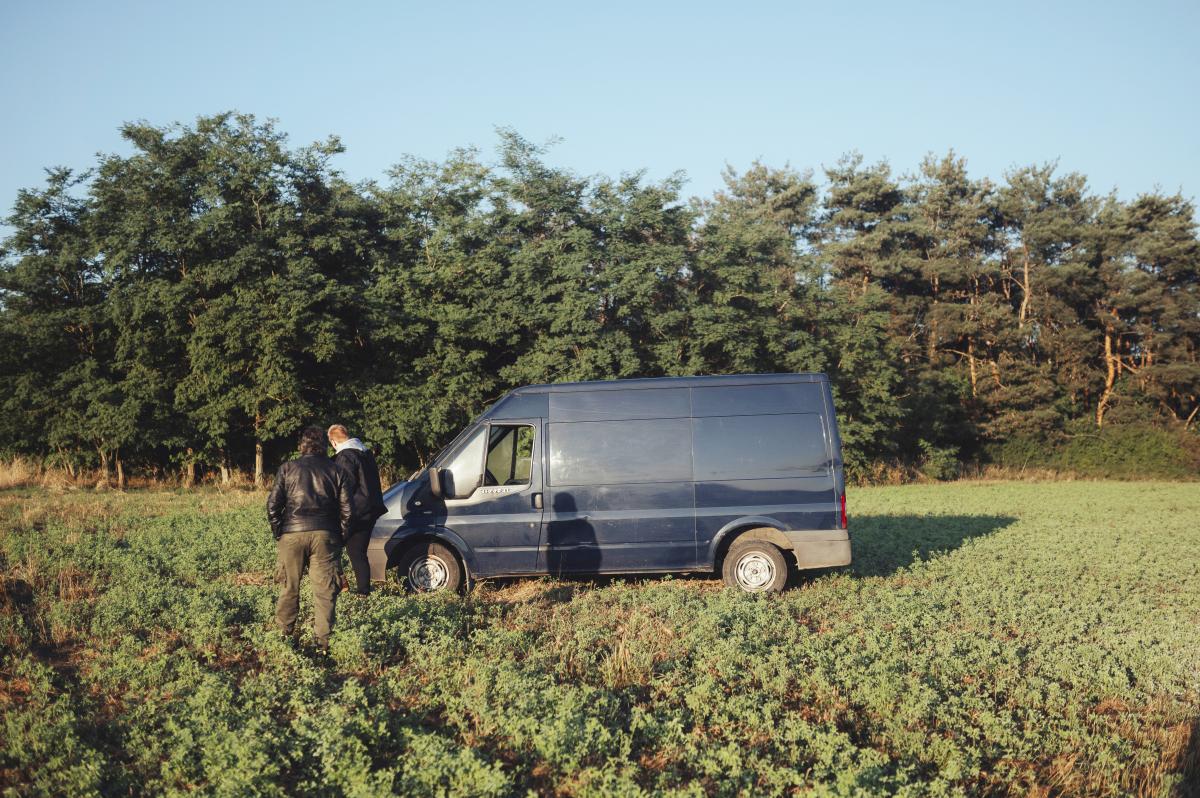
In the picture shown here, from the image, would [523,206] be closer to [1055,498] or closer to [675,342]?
[675,342]

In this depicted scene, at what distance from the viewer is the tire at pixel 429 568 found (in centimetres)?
955

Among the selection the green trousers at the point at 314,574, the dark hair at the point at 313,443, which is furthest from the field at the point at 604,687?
the dark hair at the point at 313,443

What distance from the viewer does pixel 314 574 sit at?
7098 millimetres

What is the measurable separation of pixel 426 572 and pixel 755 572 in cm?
368

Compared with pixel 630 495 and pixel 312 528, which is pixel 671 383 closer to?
pixel 630 495

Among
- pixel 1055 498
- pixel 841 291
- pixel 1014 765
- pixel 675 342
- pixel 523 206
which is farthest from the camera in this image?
pixel 841 291

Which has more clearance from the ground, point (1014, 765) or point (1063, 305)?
point (1063, 305)

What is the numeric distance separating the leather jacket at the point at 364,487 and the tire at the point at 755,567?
384 cm

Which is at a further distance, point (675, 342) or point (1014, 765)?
point (675, 342)

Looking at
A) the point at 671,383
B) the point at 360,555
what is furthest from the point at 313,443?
the point at 671,383

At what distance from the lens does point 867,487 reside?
1324 inches

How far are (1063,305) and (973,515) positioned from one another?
103 ft

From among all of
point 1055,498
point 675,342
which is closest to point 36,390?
point 675,342

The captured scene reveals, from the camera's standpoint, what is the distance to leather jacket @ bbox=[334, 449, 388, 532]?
8.66 meters
